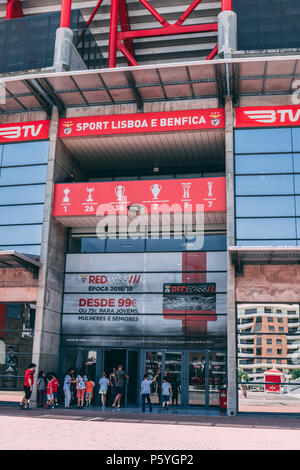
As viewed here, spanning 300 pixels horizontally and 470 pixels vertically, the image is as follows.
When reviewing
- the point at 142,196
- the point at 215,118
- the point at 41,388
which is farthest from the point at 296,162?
the point at 41,388

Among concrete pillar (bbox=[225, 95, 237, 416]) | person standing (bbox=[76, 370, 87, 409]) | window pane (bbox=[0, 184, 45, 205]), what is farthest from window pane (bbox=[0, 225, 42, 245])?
concrete pillar (bbox=[225, 95, 237, 416])

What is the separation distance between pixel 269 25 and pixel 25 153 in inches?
462

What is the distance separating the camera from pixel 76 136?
21.3 meters

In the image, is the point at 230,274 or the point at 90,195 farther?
the point at 90,195

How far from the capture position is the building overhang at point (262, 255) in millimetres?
16750

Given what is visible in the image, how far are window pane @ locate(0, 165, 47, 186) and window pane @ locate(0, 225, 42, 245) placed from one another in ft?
6.85

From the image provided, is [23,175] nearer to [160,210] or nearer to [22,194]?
[22,194]

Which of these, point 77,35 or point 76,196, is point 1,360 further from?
→ point 77,35

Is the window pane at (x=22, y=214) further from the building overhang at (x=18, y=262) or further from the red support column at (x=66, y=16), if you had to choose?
the red support column at (x=66, y=16)

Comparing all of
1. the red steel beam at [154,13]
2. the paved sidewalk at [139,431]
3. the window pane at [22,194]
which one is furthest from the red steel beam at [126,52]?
the paved sidewalk at [139,431]

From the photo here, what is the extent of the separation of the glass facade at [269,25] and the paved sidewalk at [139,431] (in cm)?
1457

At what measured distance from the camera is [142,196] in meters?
20.4

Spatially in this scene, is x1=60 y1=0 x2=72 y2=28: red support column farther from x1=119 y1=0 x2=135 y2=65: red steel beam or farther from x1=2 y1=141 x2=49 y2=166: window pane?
x1=2 y1=141 x2=49 y2=166: window pane

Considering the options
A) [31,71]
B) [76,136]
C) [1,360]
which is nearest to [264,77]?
[76,136]
